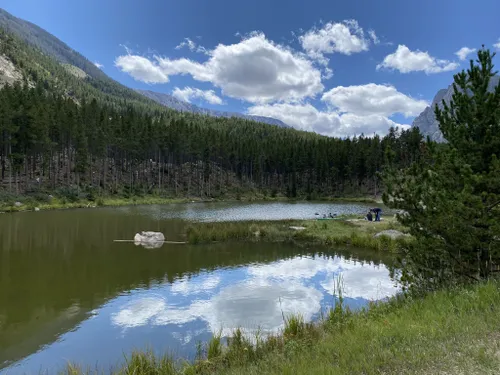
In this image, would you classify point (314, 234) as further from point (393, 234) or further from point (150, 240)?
point (150, 240)

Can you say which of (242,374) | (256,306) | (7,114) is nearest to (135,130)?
(7,114)

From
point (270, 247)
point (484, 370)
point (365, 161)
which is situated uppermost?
point (365, 161)

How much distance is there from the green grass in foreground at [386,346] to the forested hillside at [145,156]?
63.9 metres

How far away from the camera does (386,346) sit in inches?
257

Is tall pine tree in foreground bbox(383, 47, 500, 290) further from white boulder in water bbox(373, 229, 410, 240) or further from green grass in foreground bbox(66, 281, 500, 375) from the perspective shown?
white boulder in water bbox(373, 229, 410, 240)

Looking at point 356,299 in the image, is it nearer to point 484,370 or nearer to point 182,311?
point 182,311

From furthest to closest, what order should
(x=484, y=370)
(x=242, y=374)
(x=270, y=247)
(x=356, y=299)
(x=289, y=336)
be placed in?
(x=270, y=247), (x=356, y=299), (x=289, y=336), (x=242, y=374), (x=484, y=370)

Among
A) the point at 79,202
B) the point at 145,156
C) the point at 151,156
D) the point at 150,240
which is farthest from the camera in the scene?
the point at 151,156

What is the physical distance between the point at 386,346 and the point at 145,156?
96.2 metres

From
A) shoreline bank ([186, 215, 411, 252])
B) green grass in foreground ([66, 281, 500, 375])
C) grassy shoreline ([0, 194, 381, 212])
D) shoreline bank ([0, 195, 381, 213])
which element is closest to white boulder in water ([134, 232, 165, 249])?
shoreline bank ([186, 215, 411, 252])

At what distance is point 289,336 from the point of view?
9500mm

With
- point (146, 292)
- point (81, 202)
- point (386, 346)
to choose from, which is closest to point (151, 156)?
point (81, 202)

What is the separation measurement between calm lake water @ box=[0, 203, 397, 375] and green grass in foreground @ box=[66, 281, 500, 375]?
2332 mm

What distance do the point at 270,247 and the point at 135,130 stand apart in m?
72.6
